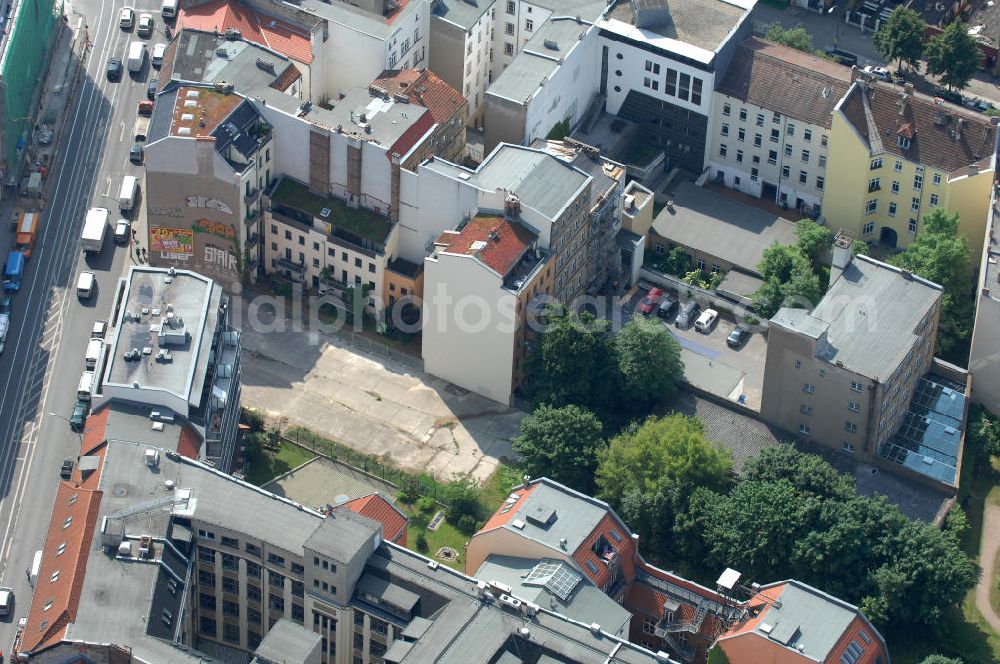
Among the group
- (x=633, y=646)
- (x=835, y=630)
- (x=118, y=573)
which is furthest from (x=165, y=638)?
(x=835, y=630)

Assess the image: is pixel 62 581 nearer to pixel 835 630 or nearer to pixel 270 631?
pixel 270 631

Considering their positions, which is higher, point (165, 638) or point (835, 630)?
point (835, 630)

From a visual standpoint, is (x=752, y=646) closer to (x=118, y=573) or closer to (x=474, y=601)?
(x=474, y=601)

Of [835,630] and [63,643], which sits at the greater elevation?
[835,630]

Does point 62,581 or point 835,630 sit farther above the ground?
point 835,630

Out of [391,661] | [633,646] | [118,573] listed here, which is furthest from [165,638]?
[633,646]

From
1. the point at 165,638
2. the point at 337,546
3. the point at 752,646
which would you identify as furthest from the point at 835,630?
the point at 165,638

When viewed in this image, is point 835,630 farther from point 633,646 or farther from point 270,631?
point 270,631
